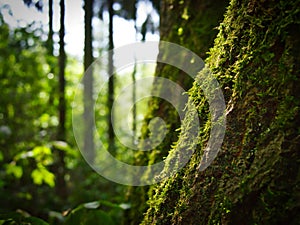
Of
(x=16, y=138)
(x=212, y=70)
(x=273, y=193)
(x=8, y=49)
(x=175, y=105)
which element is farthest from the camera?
(x=16, y=138)

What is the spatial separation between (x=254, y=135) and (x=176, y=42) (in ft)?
6.09

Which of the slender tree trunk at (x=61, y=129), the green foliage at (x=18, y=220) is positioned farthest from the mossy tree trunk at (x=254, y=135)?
the slender tree trunk at (x=61, y=129)

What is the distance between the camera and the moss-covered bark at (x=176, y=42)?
278 centimetres

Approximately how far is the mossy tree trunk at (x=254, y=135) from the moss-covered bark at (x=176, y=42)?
1.06 m

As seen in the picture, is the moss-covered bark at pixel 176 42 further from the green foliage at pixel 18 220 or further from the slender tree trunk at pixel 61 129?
the slender tree trunk at pixel 61 129

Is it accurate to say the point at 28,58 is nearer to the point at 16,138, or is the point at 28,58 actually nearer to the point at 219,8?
the point at 16,138

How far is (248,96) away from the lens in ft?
4.89

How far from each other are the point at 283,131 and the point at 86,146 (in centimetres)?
1082

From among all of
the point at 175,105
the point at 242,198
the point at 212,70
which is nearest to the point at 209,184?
the point at 242,198

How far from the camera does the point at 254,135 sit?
4.64 feet

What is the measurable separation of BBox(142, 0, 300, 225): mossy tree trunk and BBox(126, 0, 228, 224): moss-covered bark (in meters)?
1.06

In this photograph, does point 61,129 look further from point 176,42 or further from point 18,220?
point 18,220

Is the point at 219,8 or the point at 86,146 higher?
the point at 86,146

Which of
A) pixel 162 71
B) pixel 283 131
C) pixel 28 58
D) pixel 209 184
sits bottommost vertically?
pixel 209 184
